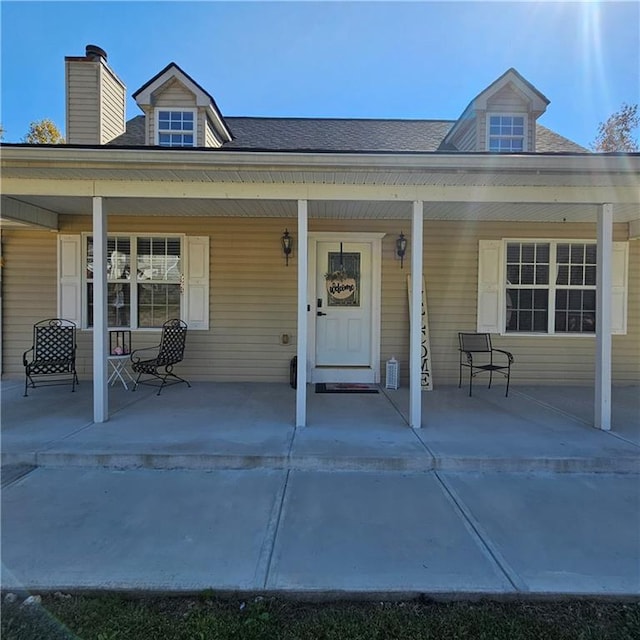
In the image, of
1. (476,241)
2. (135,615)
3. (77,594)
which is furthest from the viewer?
(476,241)

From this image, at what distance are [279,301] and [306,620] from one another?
188 inches

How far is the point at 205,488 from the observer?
3076mm

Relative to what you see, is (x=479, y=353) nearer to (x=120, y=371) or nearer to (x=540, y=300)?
(x=540, y=300)

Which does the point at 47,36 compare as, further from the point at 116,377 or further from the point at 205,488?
the point at 205,488

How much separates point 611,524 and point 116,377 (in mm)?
6189

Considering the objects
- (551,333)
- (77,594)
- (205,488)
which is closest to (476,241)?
(551,333)

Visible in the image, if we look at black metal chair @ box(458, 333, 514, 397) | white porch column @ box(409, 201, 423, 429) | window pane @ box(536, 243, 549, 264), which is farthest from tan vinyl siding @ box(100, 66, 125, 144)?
window pane @ box(536, 243, 549, 264)

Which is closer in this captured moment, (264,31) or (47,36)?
(264,31)

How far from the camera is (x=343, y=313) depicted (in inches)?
250

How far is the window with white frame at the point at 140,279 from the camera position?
6207 mm

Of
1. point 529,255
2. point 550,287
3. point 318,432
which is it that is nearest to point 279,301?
point 318,432

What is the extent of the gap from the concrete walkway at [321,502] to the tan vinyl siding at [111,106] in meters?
5.02

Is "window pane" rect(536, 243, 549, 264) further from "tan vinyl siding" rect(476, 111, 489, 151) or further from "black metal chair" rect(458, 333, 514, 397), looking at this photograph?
"tan vinyl siding" rect(476, 111, 489, 151)

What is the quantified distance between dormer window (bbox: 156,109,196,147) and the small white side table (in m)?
3.51
